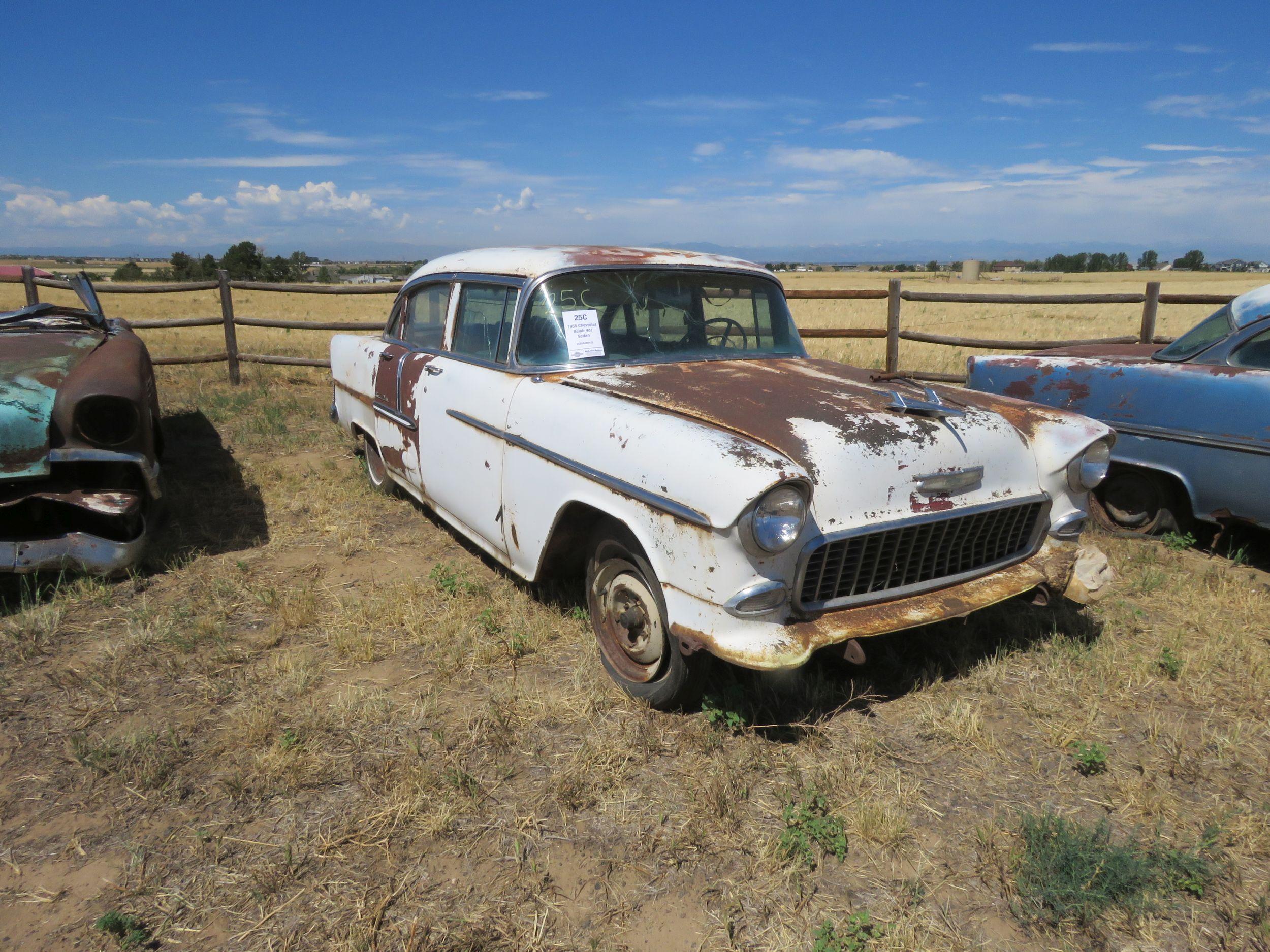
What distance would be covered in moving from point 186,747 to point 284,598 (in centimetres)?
114

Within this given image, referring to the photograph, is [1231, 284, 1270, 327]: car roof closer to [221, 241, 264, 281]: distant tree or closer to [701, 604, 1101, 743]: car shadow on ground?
[701, 604, 1101, 743]: car shadow on ground

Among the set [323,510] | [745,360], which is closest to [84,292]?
[323,510]

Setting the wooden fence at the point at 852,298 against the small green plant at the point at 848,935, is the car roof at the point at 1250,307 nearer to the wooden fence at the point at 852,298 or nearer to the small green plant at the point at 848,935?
the wooden fence at the point at 852,298

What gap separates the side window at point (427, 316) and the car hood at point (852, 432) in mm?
1216

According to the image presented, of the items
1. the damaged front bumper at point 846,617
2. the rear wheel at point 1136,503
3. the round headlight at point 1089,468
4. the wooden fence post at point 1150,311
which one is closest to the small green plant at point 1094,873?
the damaged front bumper at point 846,617

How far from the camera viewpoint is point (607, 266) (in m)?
3.48

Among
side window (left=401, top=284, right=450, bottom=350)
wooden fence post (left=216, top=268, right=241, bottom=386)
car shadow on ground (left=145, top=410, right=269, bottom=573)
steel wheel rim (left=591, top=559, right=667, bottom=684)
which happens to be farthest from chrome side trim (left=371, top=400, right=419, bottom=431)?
wooden fence post (left=216, top=268, right=241, bottom=386)

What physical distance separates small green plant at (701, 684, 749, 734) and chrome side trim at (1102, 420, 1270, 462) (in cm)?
213

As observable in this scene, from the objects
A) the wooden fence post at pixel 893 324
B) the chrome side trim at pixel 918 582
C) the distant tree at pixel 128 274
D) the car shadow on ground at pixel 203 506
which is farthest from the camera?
the distant tree at pixel 128 274

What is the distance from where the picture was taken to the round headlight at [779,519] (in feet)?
7.34

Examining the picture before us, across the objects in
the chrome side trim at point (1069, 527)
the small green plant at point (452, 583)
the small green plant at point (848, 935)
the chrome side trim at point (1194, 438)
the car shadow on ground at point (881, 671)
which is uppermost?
the chrome side trim at point (1194, 438)

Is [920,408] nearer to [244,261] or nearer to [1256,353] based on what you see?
[1256,353]

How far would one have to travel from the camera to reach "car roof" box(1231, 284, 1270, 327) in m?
3.89

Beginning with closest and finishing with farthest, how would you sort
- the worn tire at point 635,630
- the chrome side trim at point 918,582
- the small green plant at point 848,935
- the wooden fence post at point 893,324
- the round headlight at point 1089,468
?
the small green plant at point 848,935, the chrome side trim at point 918,582, the worn tire at point 635,630, the round headlight at point 1089,468, the wooden fence post at point 893,324
